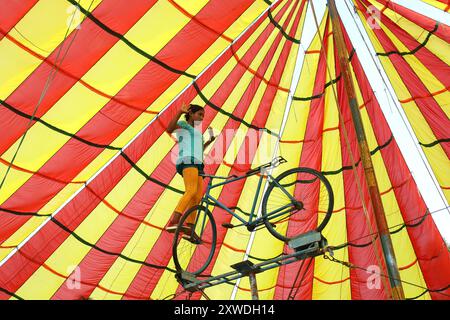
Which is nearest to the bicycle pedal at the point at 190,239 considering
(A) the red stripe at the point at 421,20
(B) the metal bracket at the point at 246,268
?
(B) the metal bracket at the point at 246,268

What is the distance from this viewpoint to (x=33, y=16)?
7.18 m

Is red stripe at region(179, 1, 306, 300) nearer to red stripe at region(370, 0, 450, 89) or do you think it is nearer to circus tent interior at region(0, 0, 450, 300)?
circus tent interior at region(0, 0, 450, 300)

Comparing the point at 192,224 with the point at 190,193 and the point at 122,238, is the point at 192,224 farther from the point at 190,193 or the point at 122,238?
the point at 122,238

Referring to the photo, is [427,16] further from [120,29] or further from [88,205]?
[88,205]

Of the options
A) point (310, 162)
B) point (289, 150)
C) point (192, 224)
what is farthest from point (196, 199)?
point (310, 162)

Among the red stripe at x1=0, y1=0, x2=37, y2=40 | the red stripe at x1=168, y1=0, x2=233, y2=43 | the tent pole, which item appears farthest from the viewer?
the tent pole

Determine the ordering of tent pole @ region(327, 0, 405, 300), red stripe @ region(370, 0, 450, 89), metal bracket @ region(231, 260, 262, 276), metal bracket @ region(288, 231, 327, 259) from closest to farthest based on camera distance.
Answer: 1. metal bracket @ region(288, 231, 327, 259)
2. metal bracket @ region(231, 260, 262, 276)
3. tent pole @ region(327, 0, 405, 300)
4. red stripe @ region(370, 0, 450, 89)

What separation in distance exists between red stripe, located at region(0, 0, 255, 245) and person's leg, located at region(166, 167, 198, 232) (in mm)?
1970

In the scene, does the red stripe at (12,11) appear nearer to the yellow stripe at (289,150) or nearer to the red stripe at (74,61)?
the red stripe at (74,61)

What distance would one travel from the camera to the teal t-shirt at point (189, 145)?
7.32 meters

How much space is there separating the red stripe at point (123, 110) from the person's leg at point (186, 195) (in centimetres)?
197

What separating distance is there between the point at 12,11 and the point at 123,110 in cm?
232

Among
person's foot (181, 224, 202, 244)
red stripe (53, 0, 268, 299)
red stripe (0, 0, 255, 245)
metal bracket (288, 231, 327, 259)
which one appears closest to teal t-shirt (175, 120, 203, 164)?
person's foot (181, 224, 202, 244)

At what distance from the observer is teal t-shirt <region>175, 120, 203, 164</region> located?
288 inches
